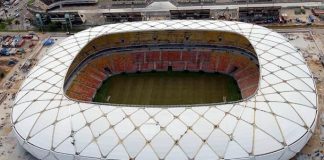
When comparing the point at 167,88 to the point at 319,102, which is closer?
the point at 319,102

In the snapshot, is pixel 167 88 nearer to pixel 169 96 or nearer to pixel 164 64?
pixel 169 96

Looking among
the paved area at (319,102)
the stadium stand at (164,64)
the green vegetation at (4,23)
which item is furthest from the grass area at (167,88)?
the green vegetation at (4,23)

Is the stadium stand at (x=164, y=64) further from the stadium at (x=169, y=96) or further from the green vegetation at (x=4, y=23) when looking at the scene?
the green vegetation at (x=4, y=23)

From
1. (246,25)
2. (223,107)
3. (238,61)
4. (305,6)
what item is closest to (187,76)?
(238,61)

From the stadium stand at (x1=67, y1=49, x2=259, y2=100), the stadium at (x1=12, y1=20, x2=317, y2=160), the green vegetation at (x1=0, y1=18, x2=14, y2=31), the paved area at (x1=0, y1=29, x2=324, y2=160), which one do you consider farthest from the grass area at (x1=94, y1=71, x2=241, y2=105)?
the green vegetation at (x1=0, y1=18, x2=14, y2=31)

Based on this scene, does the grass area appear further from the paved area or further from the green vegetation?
the green vegetation

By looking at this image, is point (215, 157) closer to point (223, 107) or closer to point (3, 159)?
point (223, 107)

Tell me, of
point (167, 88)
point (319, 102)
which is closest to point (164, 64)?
point (167, 88)
